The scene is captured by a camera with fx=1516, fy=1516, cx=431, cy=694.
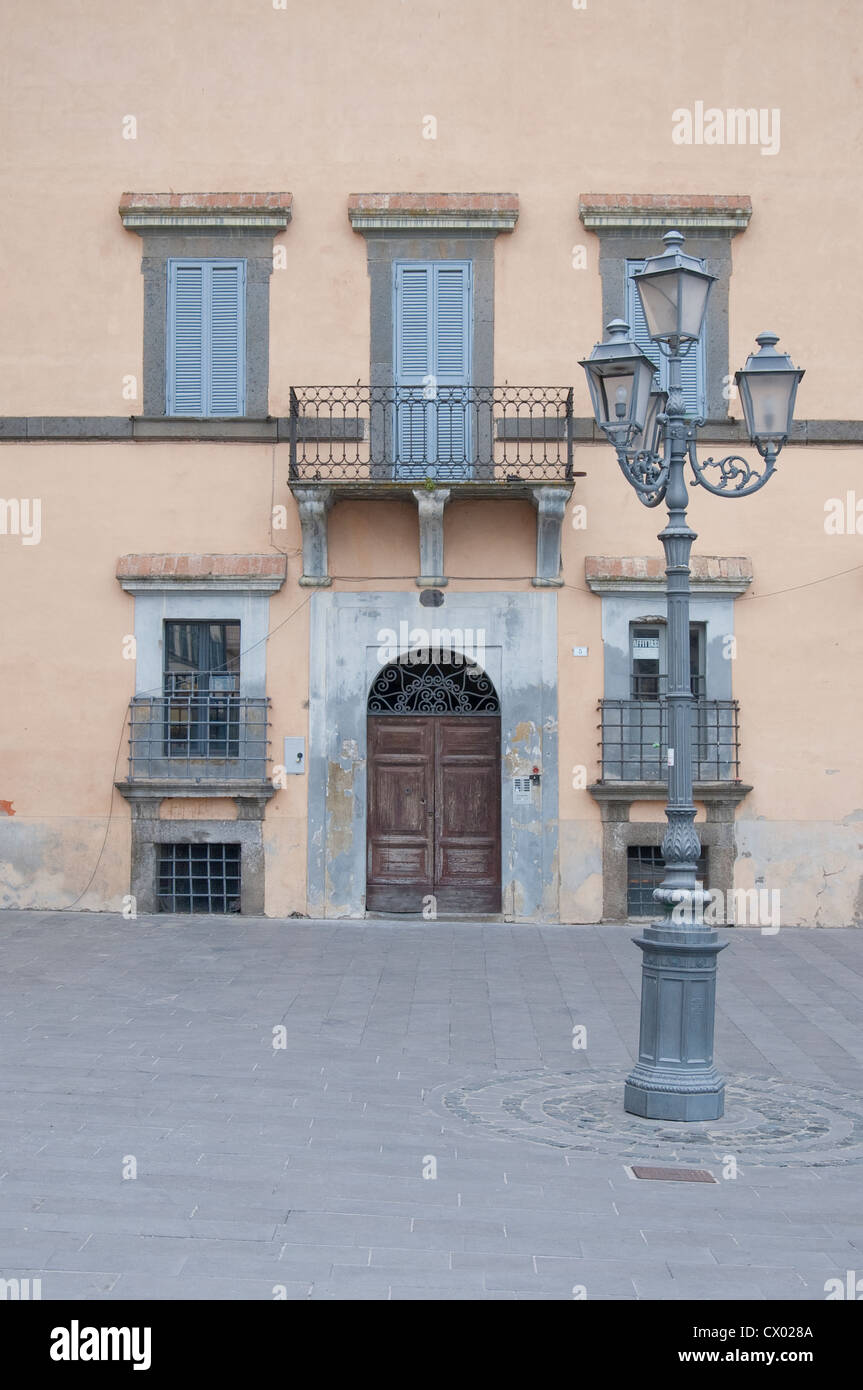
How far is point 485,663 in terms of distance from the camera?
15.9m

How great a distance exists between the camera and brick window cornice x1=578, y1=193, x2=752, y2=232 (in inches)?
624

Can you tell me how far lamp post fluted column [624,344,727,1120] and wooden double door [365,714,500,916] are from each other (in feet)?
25.3

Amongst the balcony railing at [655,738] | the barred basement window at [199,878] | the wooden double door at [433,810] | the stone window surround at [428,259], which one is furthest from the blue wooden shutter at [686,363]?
the barred basement window at [199,878]

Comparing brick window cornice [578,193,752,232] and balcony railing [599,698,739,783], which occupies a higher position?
brick window cornice [578,193,752,232]

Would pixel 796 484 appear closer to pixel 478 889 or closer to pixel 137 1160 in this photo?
pixel 478 889

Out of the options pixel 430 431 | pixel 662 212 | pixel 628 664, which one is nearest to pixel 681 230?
pixel 662 212

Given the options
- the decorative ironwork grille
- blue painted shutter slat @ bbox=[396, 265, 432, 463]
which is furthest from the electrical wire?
blue painted shutter slat @ bbox=[396, 265, 432, 463]

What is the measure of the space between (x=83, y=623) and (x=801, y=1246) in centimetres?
1179

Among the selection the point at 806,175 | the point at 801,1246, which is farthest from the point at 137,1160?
the point at 806,175

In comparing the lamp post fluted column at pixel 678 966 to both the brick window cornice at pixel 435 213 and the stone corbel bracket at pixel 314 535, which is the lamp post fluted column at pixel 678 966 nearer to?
the stone corbel bracket at pixel 314 535

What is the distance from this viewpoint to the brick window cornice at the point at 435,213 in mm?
15812

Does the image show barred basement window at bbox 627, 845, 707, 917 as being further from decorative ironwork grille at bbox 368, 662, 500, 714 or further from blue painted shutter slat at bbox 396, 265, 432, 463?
blue painted shutter slat at bbox 396, 265, 432, 463

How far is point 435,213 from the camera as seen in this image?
1582cm

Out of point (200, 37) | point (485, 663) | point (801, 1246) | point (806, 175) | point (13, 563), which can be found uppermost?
point (200, 37)
